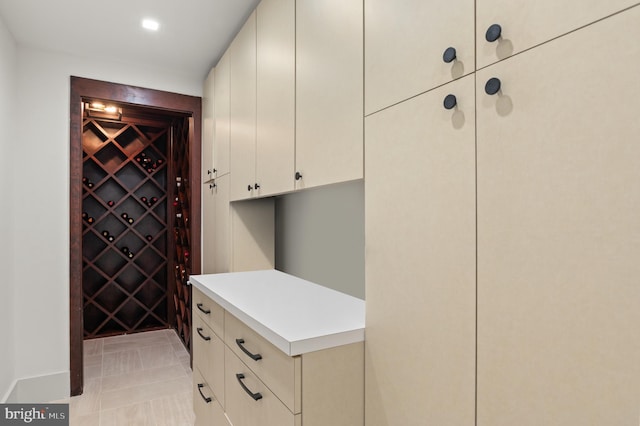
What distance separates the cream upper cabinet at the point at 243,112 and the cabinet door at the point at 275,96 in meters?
0.08

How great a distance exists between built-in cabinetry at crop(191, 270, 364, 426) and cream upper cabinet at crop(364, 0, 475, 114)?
0.65 metres

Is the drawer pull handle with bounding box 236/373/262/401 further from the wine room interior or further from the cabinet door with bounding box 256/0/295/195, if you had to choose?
the wine room interior

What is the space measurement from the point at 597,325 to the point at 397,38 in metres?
0.73

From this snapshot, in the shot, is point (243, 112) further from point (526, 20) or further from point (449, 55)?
point (526, 20)

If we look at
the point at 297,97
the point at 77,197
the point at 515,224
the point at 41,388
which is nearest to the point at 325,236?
the point at 297,97

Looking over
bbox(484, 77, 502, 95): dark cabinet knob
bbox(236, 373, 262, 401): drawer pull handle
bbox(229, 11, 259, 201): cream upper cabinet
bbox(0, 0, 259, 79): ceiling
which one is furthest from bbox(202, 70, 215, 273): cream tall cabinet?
bbox(484, 77, 502, 95): dark cabinet knob

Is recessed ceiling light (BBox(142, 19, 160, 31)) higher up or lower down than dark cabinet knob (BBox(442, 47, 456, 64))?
higher up

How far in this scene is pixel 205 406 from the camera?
170 cm

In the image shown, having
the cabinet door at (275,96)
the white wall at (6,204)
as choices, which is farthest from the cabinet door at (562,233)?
the white wall at (6,204)

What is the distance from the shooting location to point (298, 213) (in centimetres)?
201

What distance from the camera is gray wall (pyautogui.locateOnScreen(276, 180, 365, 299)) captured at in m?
1.52

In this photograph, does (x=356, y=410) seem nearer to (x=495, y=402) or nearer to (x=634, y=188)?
(x=495, y=402)

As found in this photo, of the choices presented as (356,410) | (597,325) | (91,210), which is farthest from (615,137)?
(91,210)

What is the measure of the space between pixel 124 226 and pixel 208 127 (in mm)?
1849
